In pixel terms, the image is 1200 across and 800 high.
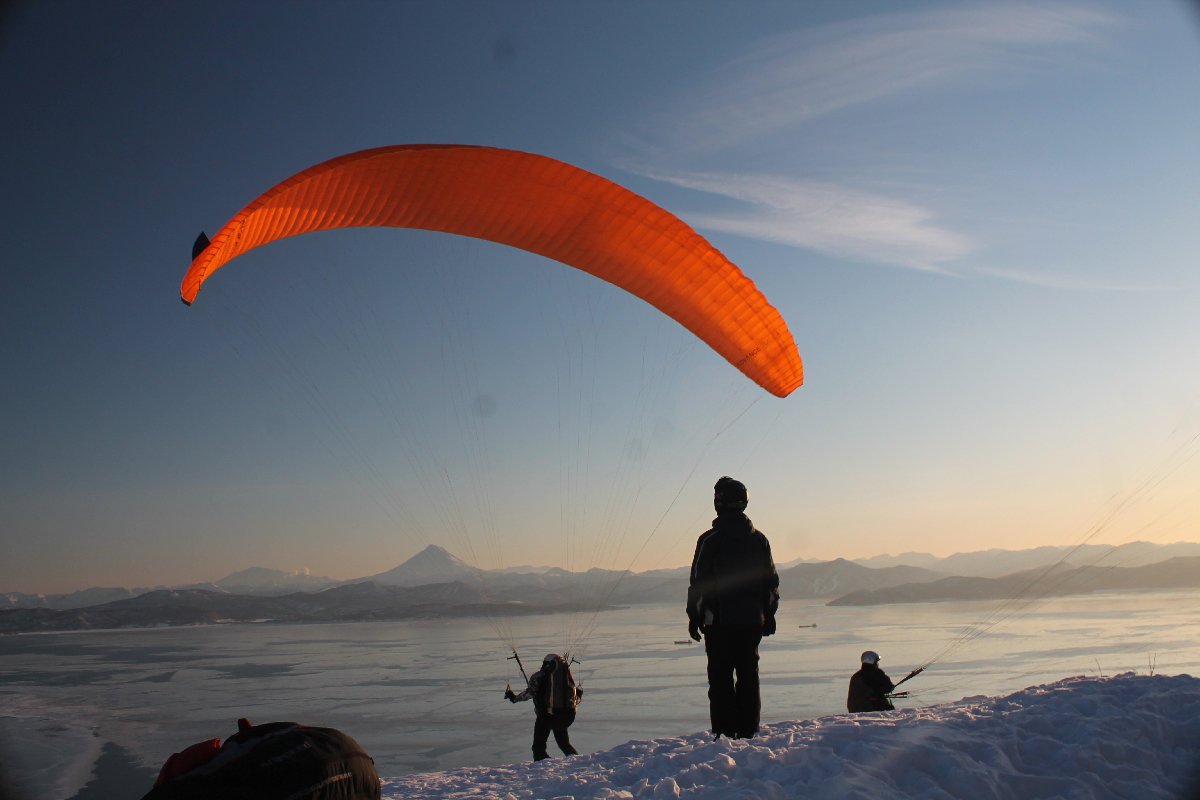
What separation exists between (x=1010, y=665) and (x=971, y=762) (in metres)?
18.6

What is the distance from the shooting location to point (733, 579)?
4.52 meters

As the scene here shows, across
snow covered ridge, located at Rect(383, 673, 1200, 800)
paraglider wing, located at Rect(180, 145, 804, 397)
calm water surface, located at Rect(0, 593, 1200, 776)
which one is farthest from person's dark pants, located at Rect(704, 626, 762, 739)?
calm water surface, located at Rect(0, 593, 1200, 776)

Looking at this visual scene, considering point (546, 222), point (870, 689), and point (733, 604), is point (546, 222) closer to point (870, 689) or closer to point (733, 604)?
point (733, 604)

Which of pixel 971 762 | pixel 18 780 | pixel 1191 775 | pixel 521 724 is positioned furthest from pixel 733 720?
pixel 18 780

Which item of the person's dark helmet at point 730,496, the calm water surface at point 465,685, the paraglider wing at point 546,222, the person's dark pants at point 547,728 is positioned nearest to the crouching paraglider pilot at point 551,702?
the person's dark pants at point 547,728

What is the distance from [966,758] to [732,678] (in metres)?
1.46

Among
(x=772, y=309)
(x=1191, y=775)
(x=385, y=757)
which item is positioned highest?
(x=772, y=309)

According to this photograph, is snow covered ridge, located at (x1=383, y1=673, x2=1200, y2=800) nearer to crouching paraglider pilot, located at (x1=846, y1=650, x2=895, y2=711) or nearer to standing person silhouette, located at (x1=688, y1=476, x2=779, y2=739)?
standing person silhouette, located at (x1=688, y1=476, x2=779, y2=739)

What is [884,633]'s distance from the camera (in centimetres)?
3228

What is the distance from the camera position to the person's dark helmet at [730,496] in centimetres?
470

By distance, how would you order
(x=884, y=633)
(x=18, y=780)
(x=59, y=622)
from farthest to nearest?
(x=59, y=622) < (x=884, y=633) < (x=18, y=780)

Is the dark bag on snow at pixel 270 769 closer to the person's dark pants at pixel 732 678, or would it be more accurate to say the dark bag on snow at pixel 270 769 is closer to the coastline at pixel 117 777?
the person's dark pants at pixel 732 678

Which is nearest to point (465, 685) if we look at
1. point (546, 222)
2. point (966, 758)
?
point (546, 222)

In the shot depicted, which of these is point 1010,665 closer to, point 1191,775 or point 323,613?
point 1191,775
